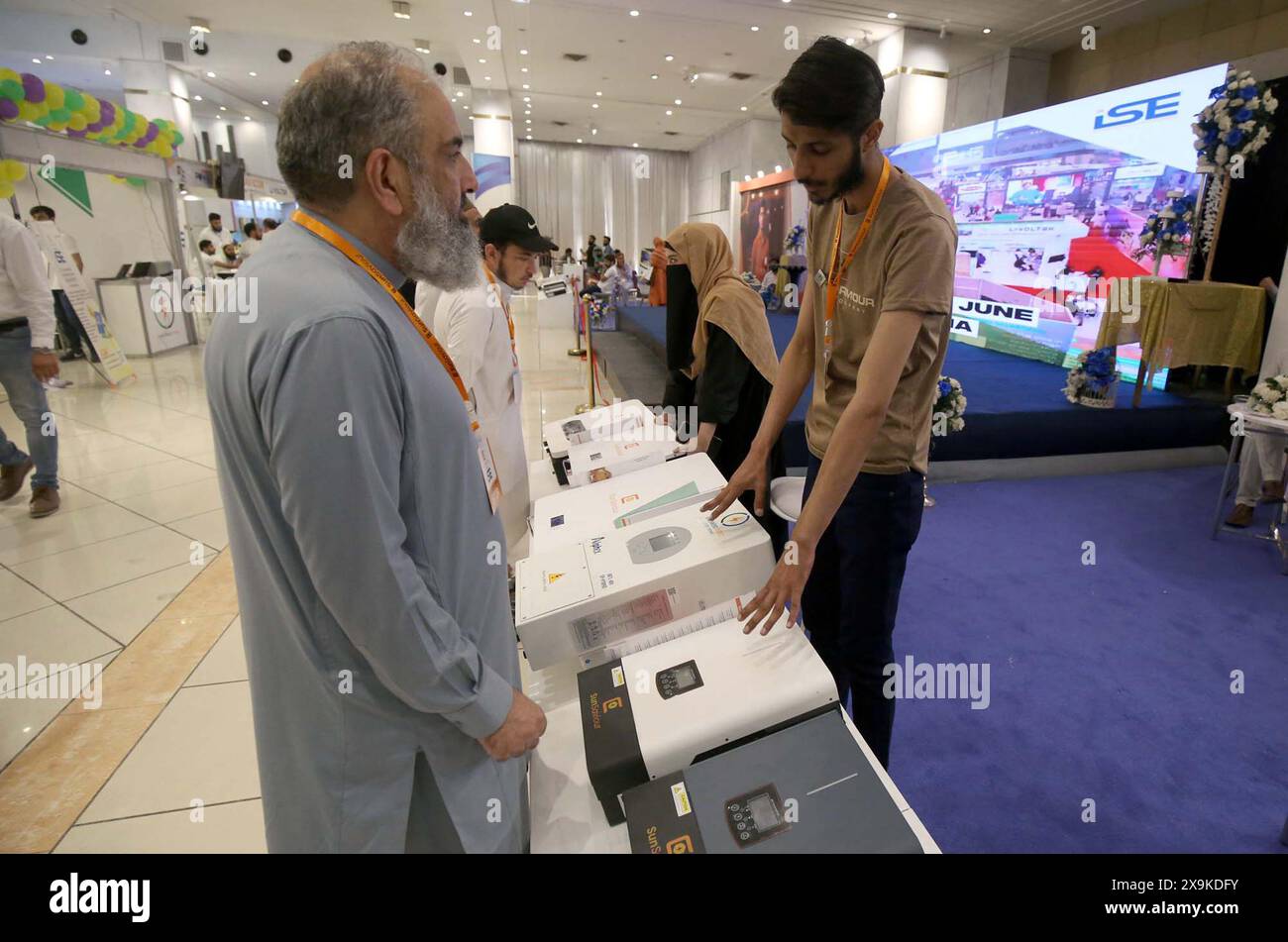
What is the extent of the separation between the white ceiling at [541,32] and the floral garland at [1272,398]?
21.4 ft

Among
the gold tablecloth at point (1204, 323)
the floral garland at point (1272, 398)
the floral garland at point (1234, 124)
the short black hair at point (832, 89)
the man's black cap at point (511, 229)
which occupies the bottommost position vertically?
→ the floral garland at point (1272, 398)

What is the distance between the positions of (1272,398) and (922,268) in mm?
3243

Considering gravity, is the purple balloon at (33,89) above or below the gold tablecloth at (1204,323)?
above

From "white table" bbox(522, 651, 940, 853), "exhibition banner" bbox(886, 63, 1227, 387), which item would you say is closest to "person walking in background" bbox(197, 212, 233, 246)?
"exhibition banner" bbox(886, 63, 1227, 387)

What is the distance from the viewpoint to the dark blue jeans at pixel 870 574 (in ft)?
4.27

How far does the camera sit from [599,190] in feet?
74.6

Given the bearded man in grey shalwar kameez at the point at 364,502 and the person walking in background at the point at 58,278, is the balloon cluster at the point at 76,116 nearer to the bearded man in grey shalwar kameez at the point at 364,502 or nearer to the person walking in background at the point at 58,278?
the person walking in background at the point at 58,278

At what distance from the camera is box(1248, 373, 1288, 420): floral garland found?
305 centimetres

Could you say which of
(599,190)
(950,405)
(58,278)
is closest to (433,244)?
(950,405)

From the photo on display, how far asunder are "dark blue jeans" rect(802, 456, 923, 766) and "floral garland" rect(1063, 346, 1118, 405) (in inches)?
167

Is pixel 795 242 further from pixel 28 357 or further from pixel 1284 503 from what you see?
pixel 28 357

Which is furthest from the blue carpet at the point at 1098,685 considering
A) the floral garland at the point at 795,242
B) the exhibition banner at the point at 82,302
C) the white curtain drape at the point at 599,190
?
the white curtain drape at the point at 599,190
